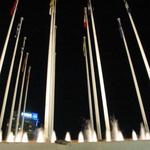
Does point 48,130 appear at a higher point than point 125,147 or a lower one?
higher

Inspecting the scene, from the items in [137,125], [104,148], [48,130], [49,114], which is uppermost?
[137,125]

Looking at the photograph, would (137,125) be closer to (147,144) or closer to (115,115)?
(115,115)

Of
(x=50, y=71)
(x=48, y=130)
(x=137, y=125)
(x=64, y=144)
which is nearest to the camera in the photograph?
(x=64, y=144)

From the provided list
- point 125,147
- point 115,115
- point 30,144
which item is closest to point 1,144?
point 30,144

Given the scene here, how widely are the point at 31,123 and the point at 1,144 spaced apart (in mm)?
59340

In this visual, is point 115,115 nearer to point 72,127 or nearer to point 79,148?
point 72,127

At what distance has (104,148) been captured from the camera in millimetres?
10422

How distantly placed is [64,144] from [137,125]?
32.7 meters

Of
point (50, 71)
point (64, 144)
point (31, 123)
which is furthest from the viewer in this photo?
point (31, 123)

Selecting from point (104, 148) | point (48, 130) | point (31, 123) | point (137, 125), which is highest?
point (31, 123)

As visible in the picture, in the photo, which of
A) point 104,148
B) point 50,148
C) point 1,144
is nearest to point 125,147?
point 104,148

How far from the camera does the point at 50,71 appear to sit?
1385cm

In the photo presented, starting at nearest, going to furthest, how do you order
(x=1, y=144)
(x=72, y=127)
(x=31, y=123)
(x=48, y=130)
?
1. (x=1, y=144)
2. (x=48, y=130)
3. (x=72, y=127)
4. (x=31, y=123)

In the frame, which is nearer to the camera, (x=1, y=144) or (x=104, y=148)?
(x=1, y=144)
